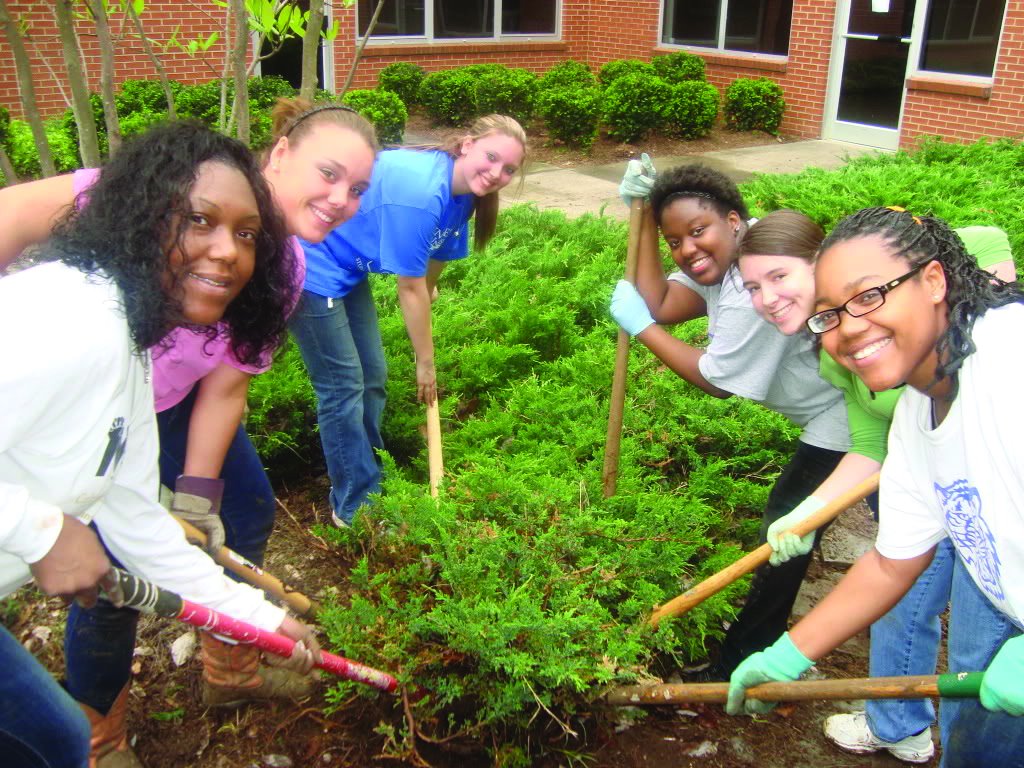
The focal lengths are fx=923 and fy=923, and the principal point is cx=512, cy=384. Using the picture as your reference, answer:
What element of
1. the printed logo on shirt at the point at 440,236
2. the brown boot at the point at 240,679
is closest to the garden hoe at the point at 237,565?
the brown boot at the point at 240,679

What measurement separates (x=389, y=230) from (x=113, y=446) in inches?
59.7

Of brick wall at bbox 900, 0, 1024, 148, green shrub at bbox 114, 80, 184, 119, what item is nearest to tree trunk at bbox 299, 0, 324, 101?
green shrub at bbox 114, 80, 184, 119

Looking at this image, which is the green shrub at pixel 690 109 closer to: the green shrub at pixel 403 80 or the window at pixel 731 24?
the window at pixel 731 24

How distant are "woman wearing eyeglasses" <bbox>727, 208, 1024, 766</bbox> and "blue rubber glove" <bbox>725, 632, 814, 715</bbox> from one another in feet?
1.16

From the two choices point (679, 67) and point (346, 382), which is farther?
point (679, 67)

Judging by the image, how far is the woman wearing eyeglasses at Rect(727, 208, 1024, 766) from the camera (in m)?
1.73

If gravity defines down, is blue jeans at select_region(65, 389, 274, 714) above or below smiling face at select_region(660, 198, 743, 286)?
below

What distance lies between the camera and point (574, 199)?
27.2 ft

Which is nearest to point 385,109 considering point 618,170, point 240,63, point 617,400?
point 618,170

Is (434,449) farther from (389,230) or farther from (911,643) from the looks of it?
(911,643)

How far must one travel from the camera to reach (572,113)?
403 inches

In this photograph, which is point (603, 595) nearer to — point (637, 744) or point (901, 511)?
point (637, 744)

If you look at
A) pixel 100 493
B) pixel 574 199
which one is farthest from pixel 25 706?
pixel 574 199

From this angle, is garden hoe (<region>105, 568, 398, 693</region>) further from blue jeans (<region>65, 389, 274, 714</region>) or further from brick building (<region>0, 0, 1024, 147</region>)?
brick building (<region>0, 0, 1024, 147</region>)
